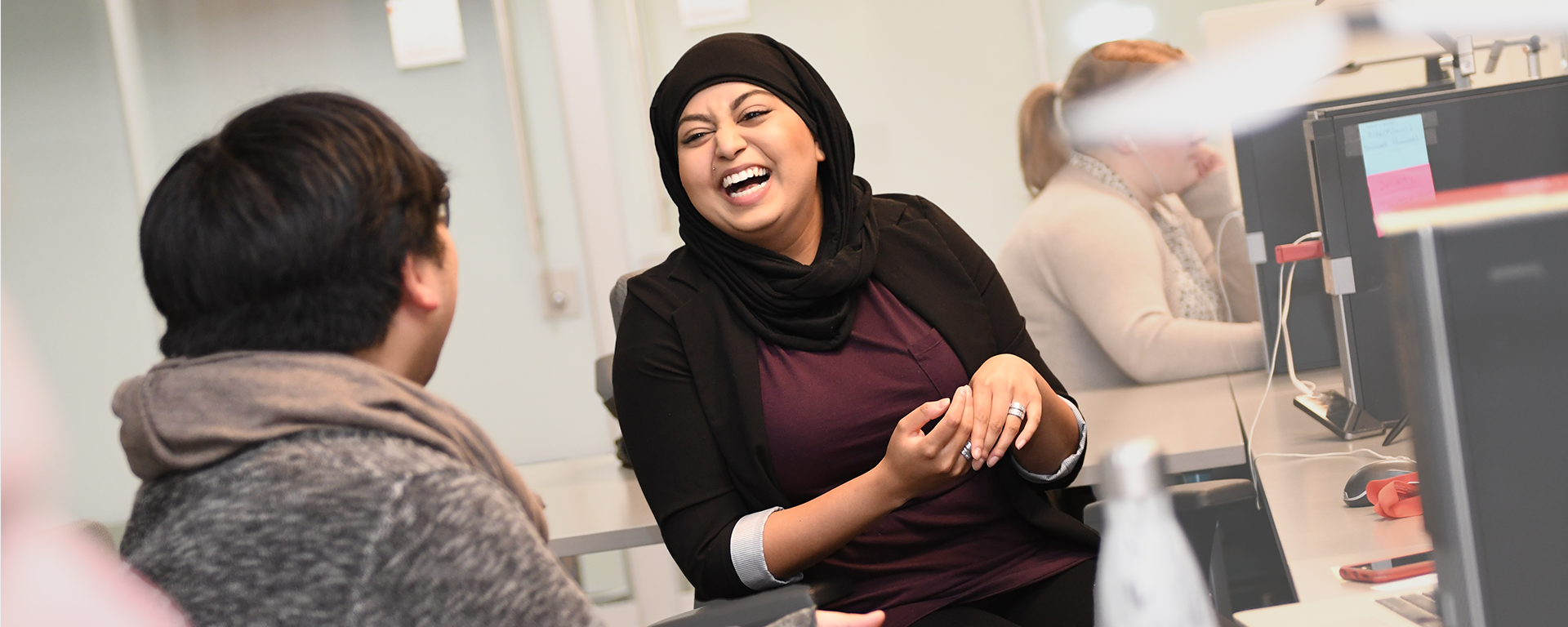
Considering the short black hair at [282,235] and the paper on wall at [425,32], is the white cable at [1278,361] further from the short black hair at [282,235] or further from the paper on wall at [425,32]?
the paper on wall at [425,32]

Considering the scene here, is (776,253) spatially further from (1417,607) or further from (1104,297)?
(1104,297)

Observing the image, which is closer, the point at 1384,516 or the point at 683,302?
the point at 1384,516

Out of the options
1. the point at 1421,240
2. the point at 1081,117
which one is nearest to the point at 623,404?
the point at 1421,240

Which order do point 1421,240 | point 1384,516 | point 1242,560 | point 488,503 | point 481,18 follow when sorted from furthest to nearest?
point 481,18 < point 1242,560 < point 1384,516 < point 488,503 < point 1421,240

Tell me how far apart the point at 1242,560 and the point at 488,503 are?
96.4 inches

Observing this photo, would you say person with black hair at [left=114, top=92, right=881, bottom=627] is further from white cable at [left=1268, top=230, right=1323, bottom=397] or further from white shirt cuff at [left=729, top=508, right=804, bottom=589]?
white cable at [left=1268, top=230, right=1323, bottom=397]

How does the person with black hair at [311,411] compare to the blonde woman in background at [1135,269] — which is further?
the blonde woman in background at [1135,269]

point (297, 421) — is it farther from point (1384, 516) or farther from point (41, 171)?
point (41, 171)

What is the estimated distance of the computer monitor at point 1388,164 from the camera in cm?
141

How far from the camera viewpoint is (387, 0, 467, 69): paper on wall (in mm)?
3096

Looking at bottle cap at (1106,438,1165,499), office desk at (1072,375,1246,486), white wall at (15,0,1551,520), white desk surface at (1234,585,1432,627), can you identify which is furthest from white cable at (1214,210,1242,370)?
bottle cap at (1106,438,1165,499)

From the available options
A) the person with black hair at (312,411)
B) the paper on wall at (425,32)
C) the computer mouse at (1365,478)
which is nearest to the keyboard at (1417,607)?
the computer mouse at (1365,478)

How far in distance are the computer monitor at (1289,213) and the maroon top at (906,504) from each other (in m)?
0.83

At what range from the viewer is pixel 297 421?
746 mm
